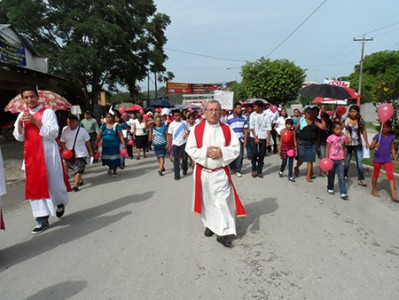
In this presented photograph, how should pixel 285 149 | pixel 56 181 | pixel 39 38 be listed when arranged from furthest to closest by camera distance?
1. pixel 39 38
2. pixel 285 149
3. pixel 56 181

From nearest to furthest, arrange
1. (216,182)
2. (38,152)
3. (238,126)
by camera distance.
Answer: (216,182) < (38,152) < (238,126)

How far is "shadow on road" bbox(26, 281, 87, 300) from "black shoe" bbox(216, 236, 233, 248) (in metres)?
1.61

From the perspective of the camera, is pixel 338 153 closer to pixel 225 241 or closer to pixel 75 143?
pixel 225 241

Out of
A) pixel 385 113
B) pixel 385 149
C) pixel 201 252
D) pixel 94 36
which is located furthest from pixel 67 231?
pixel 94 36

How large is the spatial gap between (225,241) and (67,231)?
2317mm

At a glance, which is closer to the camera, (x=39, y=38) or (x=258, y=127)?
(x=258, y=127)

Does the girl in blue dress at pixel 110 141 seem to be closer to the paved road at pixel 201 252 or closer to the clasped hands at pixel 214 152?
the paved road at pixel 201 252

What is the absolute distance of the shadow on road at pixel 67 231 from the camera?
3775 millimetres

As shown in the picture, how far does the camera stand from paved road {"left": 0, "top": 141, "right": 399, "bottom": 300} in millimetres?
2945

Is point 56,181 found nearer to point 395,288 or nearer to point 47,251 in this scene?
point 47,251

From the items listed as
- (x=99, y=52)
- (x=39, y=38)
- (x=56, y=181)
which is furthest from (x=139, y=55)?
(x=56, y=181)

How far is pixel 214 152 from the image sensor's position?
3.72m

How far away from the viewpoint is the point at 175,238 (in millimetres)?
4074

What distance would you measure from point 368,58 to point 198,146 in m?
58.2
